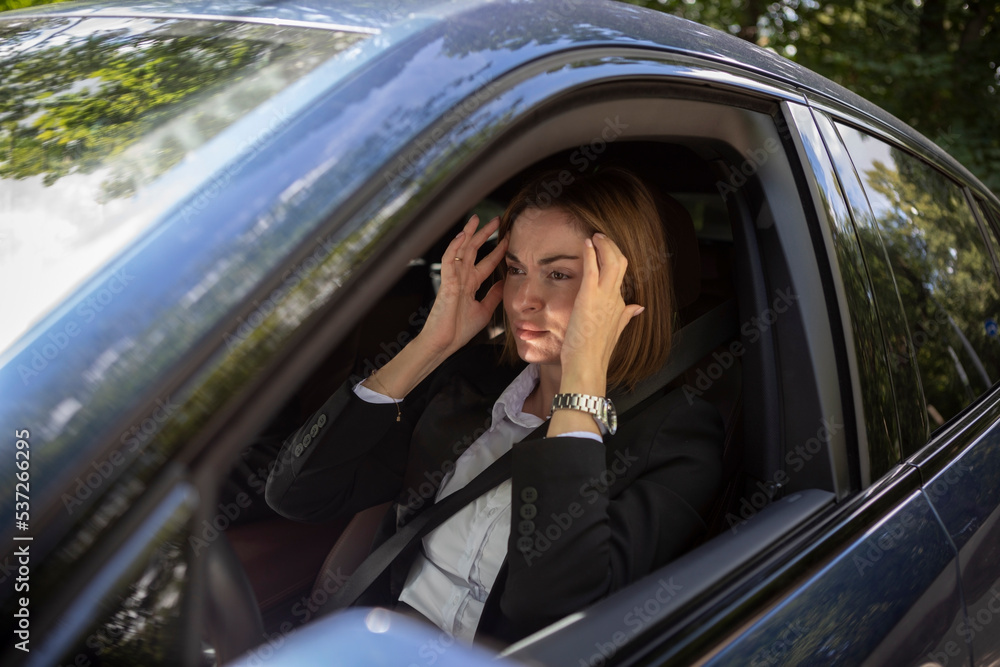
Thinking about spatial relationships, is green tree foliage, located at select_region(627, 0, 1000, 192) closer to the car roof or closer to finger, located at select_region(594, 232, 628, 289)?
finger, located at select_region(594, 232, 628, 289)

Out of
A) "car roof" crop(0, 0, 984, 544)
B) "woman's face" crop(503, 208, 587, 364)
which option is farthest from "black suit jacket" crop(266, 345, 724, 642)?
"car roof" crop(0, 0, 984, 544)

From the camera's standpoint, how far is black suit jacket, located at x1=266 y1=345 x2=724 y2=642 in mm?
1274

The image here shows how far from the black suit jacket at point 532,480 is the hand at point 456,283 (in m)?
0.20

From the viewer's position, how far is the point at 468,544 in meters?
1.61

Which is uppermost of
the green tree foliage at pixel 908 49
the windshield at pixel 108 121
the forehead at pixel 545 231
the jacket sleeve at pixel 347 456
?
the green tree foliage at pixel 908 49

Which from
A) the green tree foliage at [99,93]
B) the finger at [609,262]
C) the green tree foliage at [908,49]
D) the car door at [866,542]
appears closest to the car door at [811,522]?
the car door at [866,542]

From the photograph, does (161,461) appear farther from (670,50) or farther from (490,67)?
(670,50)

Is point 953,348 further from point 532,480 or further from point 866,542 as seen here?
point 532,480

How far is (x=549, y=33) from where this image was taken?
1.03m

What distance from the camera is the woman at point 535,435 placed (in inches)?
50.7

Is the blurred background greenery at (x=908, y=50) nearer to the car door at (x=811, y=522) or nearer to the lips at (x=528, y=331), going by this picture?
the car door at (x=811, y=522)

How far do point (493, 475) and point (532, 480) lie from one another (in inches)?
13.5

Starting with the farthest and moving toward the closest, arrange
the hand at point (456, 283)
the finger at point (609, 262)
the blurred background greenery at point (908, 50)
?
the blurred background greenery at point (908, 50), the hand at point (456, 283), the finger at point (609, 262)

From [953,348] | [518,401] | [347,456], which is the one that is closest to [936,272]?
[953,348]
